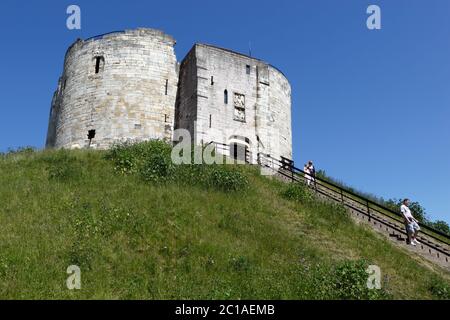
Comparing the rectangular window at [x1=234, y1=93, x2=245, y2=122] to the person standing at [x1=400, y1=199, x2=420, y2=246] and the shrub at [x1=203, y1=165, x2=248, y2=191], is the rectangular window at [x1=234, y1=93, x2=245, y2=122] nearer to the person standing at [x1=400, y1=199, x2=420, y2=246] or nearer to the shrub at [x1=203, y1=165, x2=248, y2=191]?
the shrub at [x1=203, y1=165, x2=248, y2=191]

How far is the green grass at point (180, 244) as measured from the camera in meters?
11.3

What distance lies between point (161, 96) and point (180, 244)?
1546 centimetres

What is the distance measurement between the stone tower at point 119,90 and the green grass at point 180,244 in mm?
7528

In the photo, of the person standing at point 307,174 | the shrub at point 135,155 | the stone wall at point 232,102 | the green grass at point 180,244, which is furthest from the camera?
the stone wall at point 232,102

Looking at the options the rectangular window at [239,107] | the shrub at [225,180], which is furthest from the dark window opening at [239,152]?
the shrub at [225,180]

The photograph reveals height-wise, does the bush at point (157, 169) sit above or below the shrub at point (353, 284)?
above

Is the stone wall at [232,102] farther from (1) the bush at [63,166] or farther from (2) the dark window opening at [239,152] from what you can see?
(1) the bush at [63,166]

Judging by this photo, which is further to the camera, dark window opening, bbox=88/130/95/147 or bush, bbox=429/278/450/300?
dark window opening, bbox=88/130/95/147

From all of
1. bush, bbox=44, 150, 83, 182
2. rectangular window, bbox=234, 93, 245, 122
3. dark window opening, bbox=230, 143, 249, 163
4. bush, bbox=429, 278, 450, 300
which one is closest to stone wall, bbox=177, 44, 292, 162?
rectangular window, bbox=234, 93, 245, 122

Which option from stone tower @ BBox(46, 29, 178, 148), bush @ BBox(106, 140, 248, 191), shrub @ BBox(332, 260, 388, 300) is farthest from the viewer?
stone tower @ BBox(46, 29, 178, 148)

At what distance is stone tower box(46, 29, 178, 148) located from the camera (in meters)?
26.6

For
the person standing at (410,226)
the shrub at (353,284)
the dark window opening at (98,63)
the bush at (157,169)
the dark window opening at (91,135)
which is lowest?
the shrub at (353,284)
